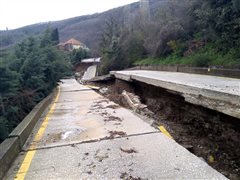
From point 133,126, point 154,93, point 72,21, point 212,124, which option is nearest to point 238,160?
point 212,124

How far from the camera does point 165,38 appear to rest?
28.2m

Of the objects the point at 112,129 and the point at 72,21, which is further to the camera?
the point at 72,21

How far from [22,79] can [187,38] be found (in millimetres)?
17587

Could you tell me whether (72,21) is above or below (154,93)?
above

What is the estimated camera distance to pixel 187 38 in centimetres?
2614

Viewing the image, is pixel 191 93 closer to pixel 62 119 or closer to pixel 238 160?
pixel 238 160

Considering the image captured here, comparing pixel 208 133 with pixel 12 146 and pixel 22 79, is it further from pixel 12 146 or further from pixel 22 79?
pixel 22 79

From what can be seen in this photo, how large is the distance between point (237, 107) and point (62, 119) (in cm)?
468

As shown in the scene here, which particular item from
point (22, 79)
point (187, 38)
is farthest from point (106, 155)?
point (187, 38)

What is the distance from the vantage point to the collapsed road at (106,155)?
407 cm

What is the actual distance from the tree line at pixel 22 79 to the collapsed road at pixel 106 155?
114 inches

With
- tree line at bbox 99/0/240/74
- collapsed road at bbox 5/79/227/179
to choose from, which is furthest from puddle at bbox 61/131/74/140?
tree line at bbox 99/0/240/74

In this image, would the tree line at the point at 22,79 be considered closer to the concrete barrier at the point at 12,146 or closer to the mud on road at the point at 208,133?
the concrete barrier at the point at 12,146

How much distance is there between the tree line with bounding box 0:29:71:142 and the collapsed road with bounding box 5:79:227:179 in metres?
2.88
